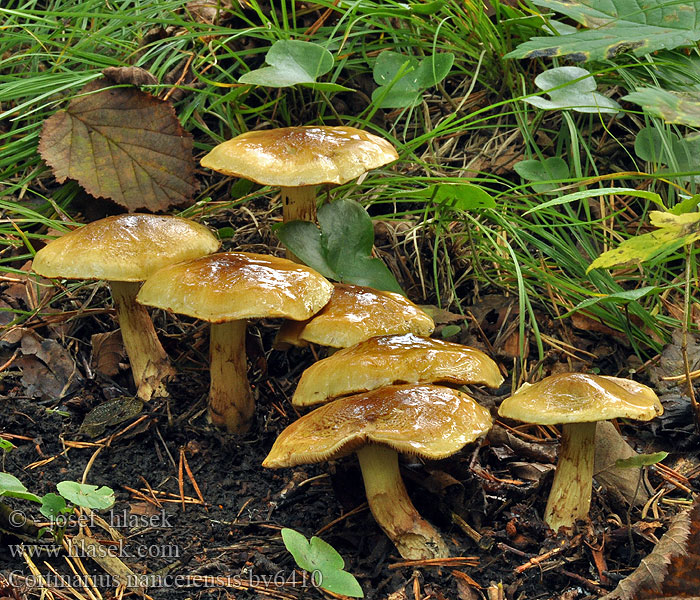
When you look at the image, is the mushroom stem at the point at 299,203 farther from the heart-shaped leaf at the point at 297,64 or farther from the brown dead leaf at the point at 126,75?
the brown dead leaf at the point at 126,75

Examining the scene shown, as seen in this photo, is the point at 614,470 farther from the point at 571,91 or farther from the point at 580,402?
the point at 571,91

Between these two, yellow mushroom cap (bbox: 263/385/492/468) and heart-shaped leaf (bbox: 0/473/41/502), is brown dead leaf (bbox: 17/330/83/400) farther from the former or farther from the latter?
yellow mushroom cap (bbox: 263/385/492/468)

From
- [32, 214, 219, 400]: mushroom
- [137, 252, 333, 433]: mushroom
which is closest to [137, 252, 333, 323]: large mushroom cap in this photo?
[137, 252, 333, 433]: mushroom

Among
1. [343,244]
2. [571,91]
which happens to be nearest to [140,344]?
[343,244]

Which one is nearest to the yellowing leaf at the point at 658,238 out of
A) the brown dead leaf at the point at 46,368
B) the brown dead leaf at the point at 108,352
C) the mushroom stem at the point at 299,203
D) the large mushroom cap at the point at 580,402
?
the large mushroom cap at the point at 580,402

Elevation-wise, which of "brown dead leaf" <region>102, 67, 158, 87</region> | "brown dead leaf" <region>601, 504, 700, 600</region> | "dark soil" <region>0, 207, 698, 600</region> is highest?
"brown dead leaf" <region>102, 67, 158, 87</region>

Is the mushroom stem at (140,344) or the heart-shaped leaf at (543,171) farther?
the heart-shaped leaf at (543,171)

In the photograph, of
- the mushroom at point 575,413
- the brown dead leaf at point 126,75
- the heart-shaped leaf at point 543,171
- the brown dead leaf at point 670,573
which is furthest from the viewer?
the brown dead leaf at point 126,75

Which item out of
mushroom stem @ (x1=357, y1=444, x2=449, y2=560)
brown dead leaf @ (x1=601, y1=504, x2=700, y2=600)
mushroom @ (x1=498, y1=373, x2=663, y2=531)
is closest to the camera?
brown dead leaf @ (x1=601, y1=504, x2=700, y2=600)
